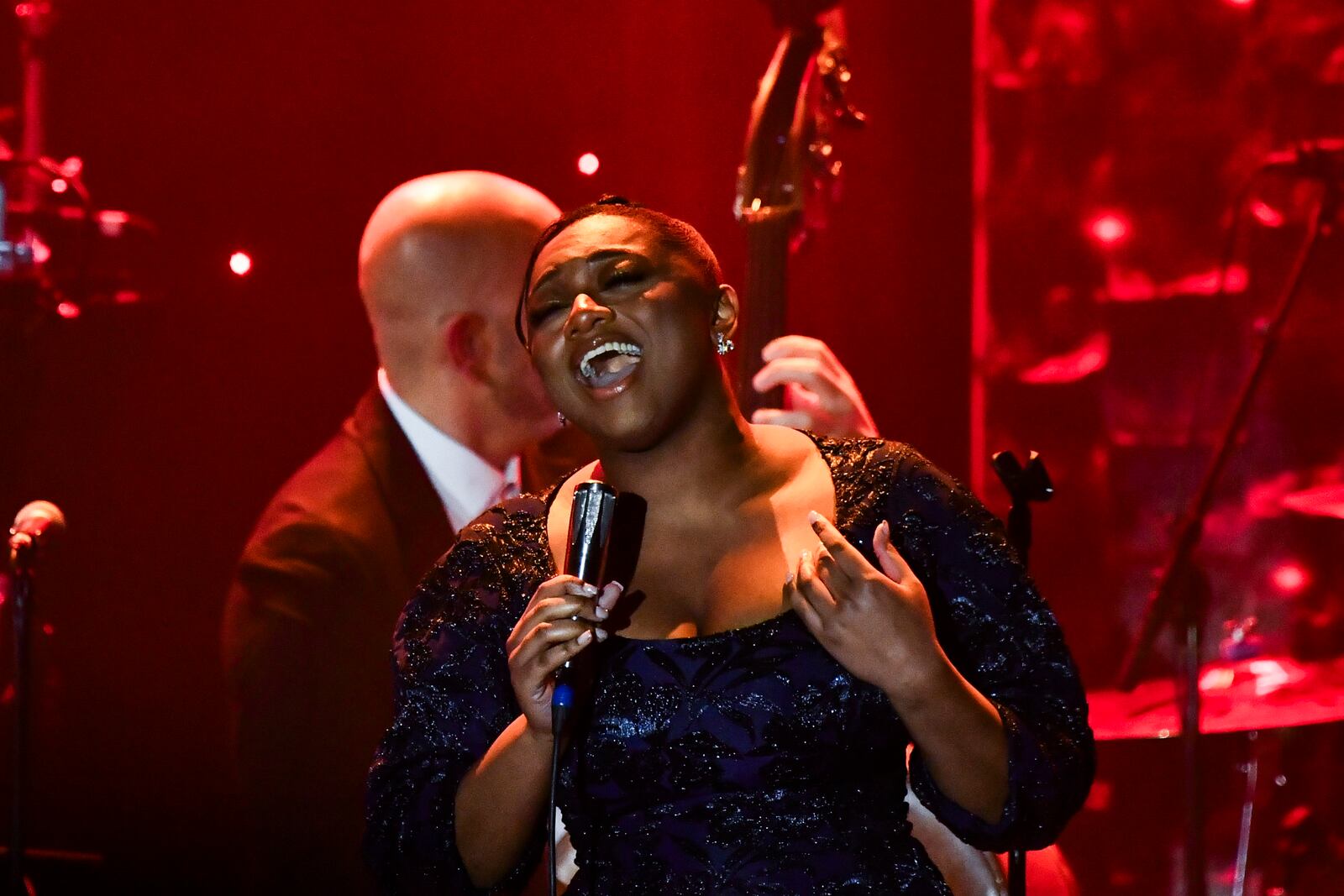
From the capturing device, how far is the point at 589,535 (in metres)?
1.54

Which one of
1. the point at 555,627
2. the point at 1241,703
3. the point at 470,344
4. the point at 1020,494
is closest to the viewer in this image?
the point at 555,627

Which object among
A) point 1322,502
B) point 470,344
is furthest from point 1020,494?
point 470,344

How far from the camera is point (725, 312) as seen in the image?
1912 millimetres

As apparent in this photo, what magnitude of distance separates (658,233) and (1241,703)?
2022mm

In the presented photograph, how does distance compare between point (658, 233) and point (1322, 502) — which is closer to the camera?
point (658, 233)

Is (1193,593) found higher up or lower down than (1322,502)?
lower down

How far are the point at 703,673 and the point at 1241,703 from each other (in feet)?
6.41

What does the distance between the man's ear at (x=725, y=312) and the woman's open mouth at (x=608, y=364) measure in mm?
167

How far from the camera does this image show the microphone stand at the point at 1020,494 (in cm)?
195

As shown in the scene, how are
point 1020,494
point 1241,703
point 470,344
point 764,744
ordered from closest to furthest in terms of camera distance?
point 764,744, point 1020,494, point 1241,703, point 470,344

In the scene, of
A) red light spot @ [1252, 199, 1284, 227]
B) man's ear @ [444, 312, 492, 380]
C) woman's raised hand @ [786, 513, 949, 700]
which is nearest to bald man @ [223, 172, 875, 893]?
man's ear @ [444, 312, 492, 380]

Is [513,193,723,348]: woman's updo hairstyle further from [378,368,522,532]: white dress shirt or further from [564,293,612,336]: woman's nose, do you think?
[378,368,522,532]: white dress shirt

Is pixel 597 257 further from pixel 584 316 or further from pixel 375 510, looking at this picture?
pixel 375 510

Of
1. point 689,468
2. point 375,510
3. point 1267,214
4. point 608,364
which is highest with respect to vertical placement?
point 608,364
